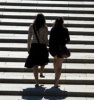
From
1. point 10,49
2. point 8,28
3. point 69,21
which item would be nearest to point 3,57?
point 10,49

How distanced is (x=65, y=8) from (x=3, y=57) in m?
3.47

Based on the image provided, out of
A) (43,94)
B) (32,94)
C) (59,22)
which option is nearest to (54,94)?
(43,94)

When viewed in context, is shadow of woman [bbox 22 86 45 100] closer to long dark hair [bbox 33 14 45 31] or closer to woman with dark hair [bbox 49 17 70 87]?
woman with dark hair [bbox 49 17 70 87]

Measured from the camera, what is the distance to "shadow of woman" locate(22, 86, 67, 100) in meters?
10.4

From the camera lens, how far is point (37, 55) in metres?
10.4

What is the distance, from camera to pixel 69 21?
1384cm

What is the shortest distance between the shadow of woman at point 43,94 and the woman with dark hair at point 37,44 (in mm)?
392

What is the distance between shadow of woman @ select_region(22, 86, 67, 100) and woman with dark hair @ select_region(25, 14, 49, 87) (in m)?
0.39

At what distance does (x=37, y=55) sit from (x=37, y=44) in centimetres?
24

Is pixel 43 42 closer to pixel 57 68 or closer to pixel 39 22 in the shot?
pixel 39 22

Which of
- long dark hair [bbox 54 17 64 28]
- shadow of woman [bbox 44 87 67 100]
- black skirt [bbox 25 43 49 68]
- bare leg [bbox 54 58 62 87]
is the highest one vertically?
long dark hair [bbox 54 17 64 28]

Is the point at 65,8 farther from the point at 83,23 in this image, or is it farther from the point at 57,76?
the point at 57,76

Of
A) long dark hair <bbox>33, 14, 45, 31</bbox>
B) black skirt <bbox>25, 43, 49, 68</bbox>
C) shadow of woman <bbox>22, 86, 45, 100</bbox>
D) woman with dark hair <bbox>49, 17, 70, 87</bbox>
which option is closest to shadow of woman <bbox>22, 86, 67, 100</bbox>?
shadow of woman <bbox>22, 86, 45, 100</bbox>

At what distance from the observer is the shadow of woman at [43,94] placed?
1039cm
